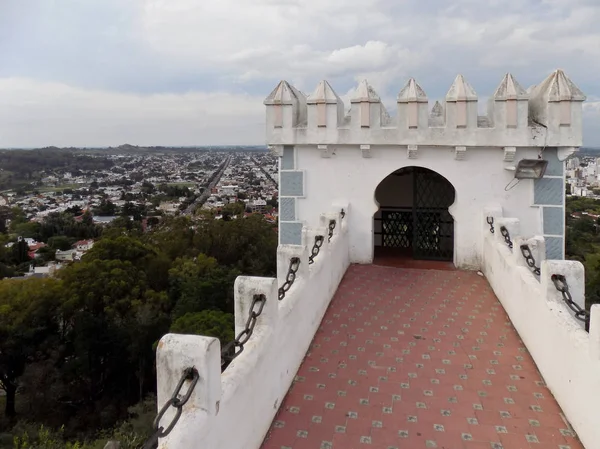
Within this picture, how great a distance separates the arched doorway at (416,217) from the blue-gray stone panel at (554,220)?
5.71 feet

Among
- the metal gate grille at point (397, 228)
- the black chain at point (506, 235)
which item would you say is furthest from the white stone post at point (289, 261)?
the metal gate grille at point (397, 228)

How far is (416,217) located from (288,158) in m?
2.71

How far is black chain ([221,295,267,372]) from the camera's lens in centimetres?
394

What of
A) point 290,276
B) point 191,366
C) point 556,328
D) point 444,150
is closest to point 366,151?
point 444,150

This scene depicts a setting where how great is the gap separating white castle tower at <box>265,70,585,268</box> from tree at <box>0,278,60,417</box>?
20.3 meters

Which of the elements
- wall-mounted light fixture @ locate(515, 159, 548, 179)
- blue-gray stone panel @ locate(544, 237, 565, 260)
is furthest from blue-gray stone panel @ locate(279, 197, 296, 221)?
blue-gray stone panel @ locate(544, 237, 565, 260)

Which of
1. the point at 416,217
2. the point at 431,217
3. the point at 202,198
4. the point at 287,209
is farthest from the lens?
the point at 202,198

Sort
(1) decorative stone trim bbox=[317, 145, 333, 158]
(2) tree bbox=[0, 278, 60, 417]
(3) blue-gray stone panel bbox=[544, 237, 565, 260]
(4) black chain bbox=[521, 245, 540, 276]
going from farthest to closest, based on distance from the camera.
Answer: (2) tree bbox=[0, 278, 60, 417] → (1) decorative stone trim bbox=[317, 145, 333, 158] → (3) blue-gray stone panel bbox=[544, 237, 565, 260] → (4) black chain bbox=[521, 245, 540, 276]

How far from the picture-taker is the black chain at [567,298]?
4711 millimetres

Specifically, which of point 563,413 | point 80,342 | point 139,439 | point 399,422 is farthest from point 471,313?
point 80,342

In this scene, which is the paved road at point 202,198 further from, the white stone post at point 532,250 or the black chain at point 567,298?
the black chain at point 567,298

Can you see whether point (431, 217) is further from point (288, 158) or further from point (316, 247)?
point (316, 247)

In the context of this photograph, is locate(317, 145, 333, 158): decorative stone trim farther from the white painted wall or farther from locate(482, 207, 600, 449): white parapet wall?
locate(482, 207, 600, 449): white parapet wall

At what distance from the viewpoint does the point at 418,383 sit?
17.0 ft
